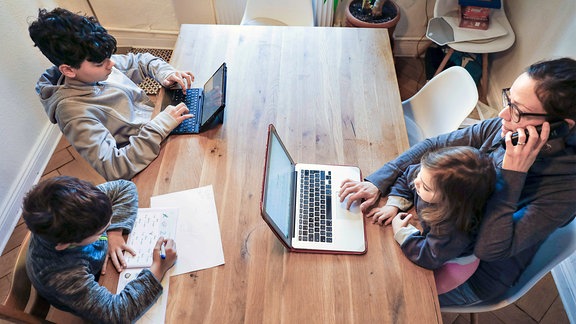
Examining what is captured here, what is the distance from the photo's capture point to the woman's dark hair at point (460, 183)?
86cm

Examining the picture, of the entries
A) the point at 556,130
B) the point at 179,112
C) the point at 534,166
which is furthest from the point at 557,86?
the point at 179,112

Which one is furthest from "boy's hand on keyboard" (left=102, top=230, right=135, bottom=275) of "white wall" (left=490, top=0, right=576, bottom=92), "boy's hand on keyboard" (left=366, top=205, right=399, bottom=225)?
"white wall" (left=490, top=0, right=576, bottom=92)

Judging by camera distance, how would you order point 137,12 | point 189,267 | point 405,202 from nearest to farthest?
point 189,267, point 405,202, point 137,12

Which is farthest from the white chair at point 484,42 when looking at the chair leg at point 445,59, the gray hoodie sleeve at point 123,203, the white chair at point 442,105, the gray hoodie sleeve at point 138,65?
the gray hoodie sleeve at point 123,203

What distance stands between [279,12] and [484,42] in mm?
1336

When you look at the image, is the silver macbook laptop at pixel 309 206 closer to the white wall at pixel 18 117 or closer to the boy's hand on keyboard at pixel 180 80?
the boy's hand on keyboard at pixel 180 80

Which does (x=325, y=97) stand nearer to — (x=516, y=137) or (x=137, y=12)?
(x=516, y=137)

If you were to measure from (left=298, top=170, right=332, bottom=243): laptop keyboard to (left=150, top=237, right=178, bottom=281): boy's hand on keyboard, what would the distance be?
0.38m

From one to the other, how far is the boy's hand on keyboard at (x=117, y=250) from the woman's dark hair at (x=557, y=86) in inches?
47.5

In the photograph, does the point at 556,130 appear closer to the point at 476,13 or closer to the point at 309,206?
the point at 309,206

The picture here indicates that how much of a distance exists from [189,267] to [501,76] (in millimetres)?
2480

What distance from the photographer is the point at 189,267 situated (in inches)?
39.1

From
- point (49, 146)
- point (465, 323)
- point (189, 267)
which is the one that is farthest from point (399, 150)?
point (49, 146)

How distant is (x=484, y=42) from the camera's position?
2.19m
